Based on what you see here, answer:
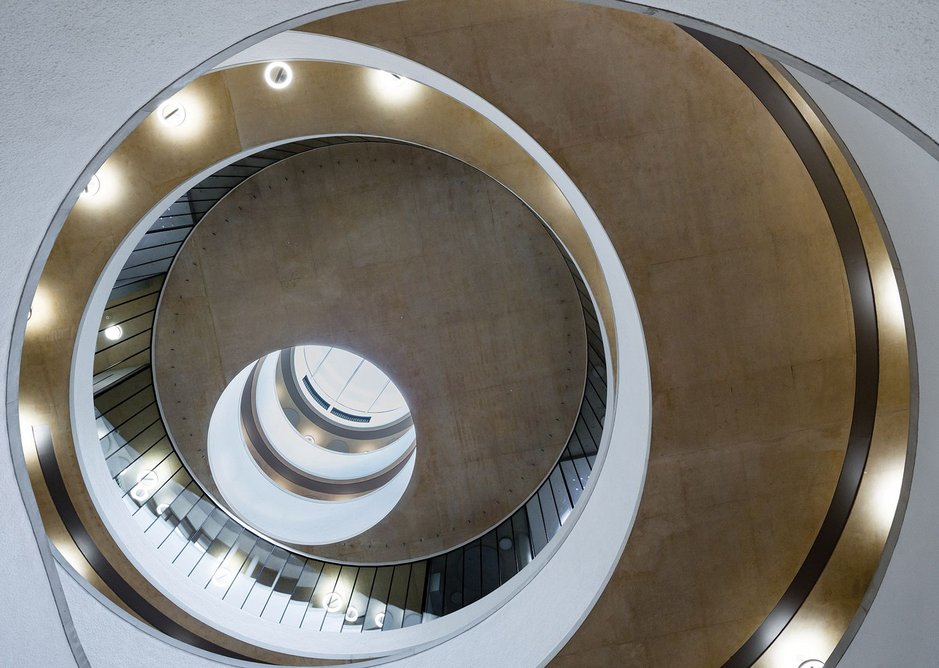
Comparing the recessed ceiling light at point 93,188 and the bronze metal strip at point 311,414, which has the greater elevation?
the recessed ceiling light at point 93,188

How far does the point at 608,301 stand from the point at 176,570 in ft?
22.9

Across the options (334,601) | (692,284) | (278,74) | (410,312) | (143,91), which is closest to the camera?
(143,91)

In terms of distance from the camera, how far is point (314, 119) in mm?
8547

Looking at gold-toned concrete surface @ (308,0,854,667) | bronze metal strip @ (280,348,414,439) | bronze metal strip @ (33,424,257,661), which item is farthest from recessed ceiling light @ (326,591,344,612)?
bronze metal strip @ (280,348,414,439)

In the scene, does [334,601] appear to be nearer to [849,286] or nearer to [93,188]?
[93,188]

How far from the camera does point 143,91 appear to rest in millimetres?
3615

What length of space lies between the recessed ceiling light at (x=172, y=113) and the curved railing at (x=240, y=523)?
7.35 ft

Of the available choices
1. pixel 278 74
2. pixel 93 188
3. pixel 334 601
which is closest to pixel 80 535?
pixel 93 188

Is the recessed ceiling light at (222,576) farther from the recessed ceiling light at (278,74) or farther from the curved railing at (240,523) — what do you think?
the recessed ceiling light at (278,74)

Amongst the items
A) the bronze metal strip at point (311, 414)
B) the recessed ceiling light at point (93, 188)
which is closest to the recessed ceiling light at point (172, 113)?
the recessed ceiling light at point (93, 188)

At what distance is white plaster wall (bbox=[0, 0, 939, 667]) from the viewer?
9.07ft

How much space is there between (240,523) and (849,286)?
10.6 meters

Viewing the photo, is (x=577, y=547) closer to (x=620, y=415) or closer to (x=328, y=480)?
(x=620, y=415)

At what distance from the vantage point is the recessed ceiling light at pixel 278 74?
8.00 metres
